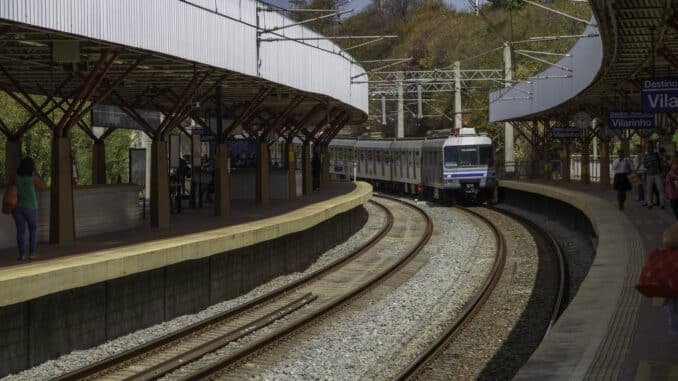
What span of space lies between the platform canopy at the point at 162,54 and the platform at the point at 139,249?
2.21 meters

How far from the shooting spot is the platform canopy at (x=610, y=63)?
16595mm

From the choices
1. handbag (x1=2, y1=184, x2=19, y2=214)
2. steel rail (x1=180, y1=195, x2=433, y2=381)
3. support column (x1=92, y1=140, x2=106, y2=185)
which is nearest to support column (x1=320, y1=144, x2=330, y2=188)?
support column (x1=92, y1=140, x2=106, y2=185)

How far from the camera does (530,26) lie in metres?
92.9

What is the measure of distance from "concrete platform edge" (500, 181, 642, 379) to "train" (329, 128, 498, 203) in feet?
74.5

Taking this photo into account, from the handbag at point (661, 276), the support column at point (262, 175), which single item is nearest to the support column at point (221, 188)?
the support column at point (262, 175)

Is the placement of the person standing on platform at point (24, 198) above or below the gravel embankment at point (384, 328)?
above

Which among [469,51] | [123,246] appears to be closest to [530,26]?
[469,51]

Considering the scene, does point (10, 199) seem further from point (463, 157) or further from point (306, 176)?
point (463, 157)

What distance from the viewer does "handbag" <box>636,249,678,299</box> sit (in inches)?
353

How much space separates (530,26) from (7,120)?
6475 centimetres

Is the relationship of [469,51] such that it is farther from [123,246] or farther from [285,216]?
[123,246]

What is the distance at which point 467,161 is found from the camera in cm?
4366

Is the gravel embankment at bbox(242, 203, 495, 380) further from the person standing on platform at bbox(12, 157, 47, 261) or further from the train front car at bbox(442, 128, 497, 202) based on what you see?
the train front car at bbox(442, 128, 497, 202)

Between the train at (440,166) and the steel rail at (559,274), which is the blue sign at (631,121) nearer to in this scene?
the steel rail at (559,274)
